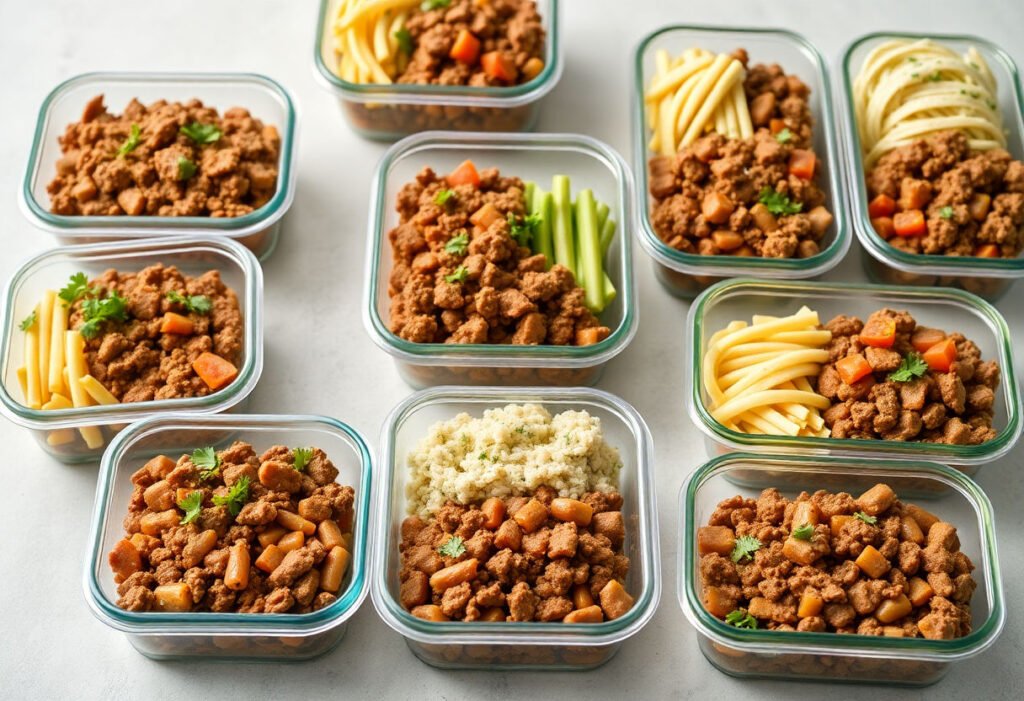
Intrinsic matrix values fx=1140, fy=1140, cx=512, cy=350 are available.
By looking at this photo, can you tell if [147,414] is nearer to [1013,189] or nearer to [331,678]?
[331,678]

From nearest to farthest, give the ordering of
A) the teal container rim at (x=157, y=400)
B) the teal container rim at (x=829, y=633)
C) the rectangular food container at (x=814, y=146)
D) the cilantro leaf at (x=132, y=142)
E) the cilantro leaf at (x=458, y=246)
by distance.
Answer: the teal container rim at (x=829, y=633) < the teal container rim at (x=157, y=400) < the cilantro leaf at (x=458, y=246) < the rectangular food container at (x=814, y=146) < the cilantro leaf at (x=132, y=142)

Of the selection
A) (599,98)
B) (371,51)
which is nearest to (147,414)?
(371,51)

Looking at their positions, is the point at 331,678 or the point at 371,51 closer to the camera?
the point at 331,678

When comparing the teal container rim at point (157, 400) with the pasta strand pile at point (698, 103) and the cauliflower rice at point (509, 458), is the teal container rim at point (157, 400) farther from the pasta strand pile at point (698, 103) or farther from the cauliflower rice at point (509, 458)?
the pasta strand pile at point (698, 103)

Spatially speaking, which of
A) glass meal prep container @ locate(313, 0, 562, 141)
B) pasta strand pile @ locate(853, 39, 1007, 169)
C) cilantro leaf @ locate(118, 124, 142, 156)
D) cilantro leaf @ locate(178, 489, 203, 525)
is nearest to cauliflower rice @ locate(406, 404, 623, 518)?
cilantro leaf @ locate(178, 489, 203, 525)

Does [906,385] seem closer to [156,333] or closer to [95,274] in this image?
[156,333]

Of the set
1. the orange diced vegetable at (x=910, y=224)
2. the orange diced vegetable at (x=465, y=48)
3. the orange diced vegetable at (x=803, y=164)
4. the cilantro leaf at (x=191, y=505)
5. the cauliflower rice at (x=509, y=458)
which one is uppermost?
the orange diced vegetable at (x=465, y=48)

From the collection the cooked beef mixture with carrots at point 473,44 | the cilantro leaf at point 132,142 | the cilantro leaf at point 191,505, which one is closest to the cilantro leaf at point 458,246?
the cooked beef mixture with carrots at point 473,44
